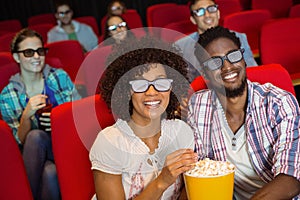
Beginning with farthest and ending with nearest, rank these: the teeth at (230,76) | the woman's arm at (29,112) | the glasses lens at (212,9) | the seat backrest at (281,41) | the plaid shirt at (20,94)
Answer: the glasses lens at (212,9)
the seat backrest at (281,41)
the plaid shirt at (20,94)
the woman's arm at (29,112)
the teeth at (230,76)

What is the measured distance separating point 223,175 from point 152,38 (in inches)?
22.0

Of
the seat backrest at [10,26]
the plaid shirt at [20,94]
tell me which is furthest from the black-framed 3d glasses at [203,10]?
the seat backrest at [10,26]

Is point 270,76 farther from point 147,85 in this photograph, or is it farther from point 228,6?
point 228,6

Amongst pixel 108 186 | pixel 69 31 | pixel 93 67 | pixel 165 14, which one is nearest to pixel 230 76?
pixel 108 186

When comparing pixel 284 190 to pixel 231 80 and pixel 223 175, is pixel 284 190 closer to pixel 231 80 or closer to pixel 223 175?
pixel 223 175

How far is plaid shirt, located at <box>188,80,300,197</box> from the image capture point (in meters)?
→ 1.80

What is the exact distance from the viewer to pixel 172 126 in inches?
75.4

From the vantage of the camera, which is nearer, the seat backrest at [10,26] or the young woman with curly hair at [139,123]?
the young woman with curly hair at [139,123]

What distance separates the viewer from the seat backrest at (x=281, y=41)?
3.40 metres

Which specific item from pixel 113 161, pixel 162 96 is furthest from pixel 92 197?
pixel 162 96

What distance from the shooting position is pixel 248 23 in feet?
13.8

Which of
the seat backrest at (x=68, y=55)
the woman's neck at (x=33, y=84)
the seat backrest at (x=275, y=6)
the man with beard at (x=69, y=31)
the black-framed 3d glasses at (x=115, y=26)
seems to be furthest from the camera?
the seat backrest at (x=275, y=6)

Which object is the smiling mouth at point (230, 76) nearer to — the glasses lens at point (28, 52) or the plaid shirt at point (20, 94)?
the plaid shirt at point (20, 94)

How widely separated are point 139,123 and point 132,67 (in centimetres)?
21
